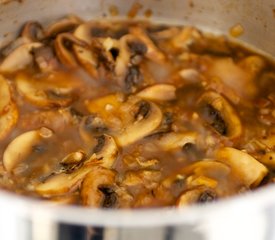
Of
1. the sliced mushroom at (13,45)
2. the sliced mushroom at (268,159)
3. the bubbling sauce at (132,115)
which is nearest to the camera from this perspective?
the bubbling sauce at (132,115)

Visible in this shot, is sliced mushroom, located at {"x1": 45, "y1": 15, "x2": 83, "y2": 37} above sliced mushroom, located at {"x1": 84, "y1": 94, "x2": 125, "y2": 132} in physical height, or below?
above

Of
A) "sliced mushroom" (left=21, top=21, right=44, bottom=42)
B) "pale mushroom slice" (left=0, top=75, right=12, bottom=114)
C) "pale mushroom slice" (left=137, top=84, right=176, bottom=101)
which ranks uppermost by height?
"sliced mushroom" (left=21, top=21, right=44, bottom=42)

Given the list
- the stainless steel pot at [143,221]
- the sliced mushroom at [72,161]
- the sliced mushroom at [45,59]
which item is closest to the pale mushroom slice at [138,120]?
the sliced mushroom at [72,161]

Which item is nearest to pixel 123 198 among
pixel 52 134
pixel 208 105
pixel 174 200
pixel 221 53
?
pixel 174 200

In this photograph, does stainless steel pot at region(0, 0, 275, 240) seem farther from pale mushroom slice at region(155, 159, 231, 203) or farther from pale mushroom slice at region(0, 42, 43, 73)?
pale mushroom slice at region(0, 42, 43, 73)

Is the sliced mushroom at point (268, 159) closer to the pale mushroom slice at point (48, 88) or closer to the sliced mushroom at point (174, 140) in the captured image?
A: the sliced mushroom at point (174, 140)

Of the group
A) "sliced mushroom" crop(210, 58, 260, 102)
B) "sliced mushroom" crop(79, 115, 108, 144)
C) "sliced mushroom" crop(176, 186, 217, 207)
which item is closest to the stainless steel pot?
"sliced mushroom" crop(176, 186, 217, 207)
